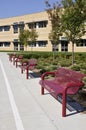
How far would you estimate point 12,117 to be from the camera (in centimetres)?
761

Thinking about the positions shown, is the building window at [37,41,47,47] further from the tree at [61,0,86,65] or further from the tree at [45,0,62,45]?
the tree at [61,0,86,65]

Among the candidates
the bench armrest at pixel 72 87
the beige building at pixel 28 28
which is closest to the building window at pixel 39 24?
the beige building at pixel 28 28

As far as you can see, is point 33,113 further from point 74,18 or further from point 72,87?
point 74,18

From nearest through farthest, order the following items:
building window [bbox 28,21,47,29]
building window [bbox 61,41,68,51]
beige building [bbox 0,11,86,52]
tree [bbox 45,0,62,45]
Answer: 1. tree [bbox 45,0,62,45]
2. building window [bbox 61,41,68,51]
3. beige building [bbox 0,11,86,52]
4. building window [bbox 28,21,47,29]

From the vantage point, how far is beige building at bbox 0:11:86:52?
53.2 metres

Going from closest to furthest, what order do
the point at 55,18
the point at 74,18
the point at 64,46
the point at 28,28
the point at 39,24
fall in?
1. the point at 74,18
2. the point at 55,18
3. the point at 64,46
4. the point at 39,24
5. the point at 28,28

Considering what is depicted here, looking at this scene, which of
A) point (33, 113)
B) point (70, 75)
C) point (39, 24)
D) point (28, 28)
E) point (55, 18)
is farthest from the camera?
point (28, 28)

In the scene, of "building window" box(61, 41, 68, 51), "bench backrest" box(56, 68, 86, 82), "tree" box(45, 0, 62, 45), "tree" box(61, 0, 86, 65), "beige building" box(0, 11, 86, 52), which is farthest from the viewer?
"beige building" box(0, 11, 86, 52)

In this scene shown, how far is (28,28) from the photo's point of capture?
206 feet

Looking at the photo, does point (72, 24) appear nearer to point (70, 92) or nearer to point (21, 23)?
point (70, 92)

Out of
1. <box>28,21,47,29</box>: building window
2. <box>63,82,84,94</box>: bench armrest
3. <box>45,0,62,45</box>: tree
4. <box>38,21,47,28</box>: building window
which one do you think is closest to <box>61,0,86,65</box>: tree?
<box>45,0,62,45</box>: tree

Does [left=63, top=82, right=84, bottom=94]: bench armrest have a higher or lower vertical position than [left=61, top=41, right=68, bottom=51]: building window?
higher

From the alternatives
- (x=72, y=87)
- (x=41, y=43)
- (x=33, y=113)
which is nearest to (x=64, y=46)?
(x=41, y=43)

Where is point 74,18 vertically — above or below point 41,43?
above
